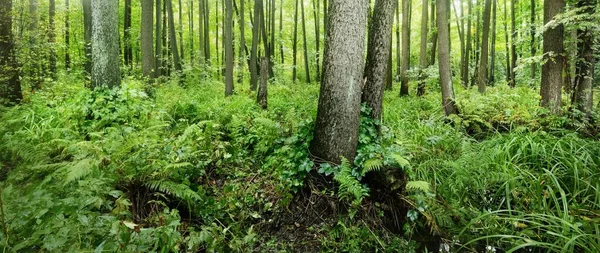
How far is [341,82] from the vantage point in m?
3.70

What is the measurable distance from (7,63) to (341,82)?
25.9 feet

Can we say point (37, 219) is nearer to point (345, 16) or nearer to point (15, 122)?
point (345, 16)

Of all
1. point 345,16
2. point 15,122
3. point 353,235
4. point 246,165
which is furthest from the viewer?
point 15,122

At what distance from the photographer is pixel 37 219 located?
7.48ft

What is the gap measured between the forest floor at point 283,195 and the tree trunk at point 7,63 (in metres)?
2.88

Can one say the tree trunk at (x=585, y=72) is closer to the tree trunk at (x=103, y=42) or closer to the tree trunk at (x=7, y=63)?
the tree trunk at (x=103, y=42)

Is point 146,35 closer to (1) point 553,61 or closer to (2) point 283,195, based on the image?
(2) point 283,195

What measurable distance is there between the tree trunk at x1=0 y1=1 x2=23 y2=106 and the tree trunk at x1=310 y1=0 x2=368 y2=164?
7.06m

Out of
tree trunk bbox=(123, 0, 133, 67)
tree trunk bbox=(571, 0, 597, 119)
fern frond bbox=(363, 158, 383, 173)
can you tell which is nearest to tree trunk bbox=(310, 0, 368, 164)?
fern frond bbox=(363, 158, 383, 173)

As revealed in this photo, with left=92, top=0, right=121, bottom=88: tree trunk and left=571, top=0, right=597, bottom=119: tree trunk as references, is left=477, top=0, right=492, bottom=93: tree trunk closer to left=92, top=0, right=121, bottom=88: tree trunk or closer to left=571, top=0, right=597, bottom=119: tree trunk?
left=571, top=0, right=597, bottom=119: tree trunk

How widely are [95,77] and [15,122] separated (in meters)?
1.49

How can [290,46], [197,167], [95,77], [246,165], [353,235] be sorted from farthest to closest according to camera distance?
[290,46], [95,77], [246,165], [197,167], [353,235]

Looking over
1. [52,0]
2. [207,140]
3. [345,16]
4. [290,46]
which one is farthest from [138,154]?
[290,46]

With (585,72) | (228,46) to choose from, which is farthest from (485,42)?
(228,46)
